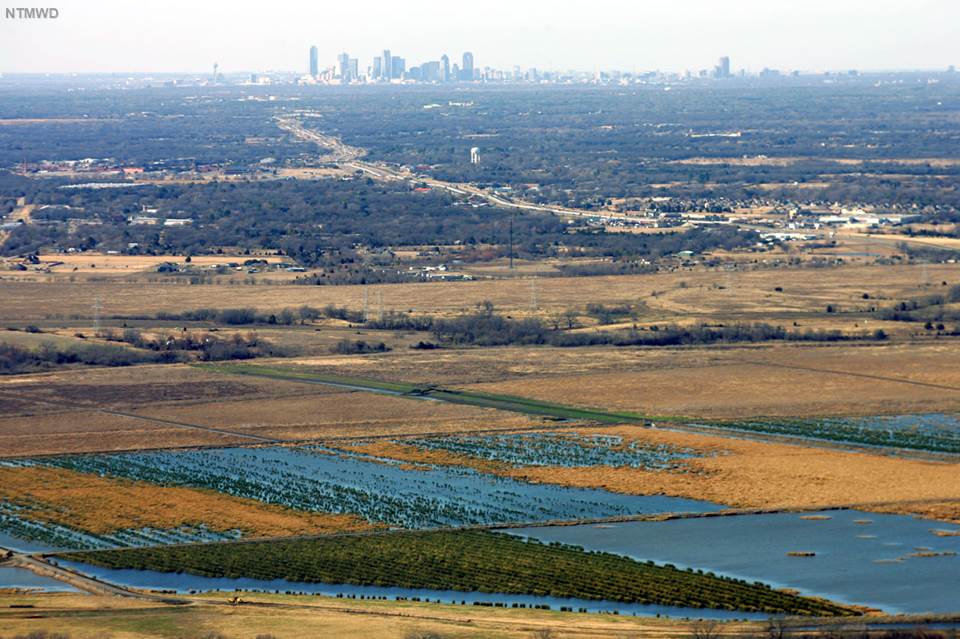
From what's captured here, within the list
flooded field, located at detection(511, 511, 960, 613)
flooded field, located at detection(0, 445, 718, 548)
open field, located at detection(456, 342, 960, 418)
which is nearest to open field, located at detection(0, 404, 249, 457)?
flooded field, located at detection(0, 445, 718, 548)

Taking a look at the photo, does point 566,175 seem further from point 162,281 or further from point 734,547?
point 734,547

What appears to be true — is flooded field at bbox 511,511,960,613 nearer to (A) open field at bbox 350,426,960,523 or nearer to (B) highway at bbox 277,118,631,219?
(A) open field at bbox 350,426,960,523

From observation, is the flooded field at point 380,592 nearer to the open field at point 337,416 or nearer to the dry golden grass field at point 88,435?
the dry golden grass field at point 88,435

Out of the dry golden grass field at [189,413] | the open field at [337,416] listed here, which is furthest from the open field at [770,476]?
the dry golden grass field at [189,413]

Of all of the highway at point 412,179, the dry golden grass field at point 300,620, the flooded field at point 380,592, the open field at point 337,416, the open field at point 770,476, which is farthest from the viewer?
the highway at point 412,179

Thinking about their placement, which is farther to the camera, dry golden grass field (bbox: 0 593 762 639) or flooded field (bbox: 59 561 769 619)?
flooded field (bbox: 59 561 769 619)
